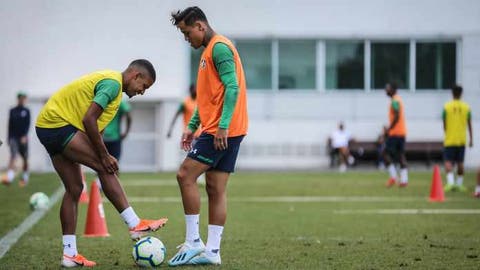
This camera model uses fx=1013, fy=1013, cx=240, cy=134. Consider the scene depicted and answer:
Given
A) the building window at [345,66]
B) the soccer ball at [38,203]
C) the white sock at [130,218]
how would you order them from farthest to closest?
the building window at [345,66], the soccer ball at [38,203], the white sock at [130,218]

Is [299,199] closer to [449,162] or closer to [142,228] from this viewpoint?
[449,162]

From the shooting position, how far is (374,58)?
35969 mm

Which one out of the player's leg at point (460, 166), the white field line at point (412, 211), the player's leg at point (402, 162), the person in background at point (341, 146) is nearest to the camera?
the white field line at point (412, 211)

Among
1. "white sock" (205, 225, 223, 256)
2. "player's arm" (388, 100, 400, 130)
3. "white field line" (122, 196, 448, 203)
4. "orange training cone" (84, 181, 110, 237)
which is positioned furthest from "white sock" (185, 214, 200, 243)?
"player's arm" (388, 100, 400, 130)

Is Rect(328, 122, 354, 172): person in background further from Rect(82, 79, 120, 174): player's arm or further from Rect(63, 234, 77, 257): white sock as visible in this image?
Rect(82, 79, 120, 174): player's arm

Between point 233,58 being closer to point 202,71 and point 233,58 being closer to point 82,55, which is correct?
point 202,71

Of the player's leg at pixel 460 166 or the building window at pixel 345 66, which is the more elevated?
the building window at pixel 345 66

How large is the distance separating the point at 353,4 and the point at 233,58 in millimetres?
27895

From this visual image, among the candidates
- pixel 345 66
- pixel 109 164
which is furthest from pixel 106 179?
pixel 345 66

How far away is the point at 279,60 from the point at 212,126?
1083 inches

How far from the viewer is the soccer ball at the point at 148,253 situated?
823cm

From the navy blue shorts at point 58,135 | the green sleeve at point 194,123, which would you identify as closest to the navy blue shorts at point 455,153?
the green sleeve at point 194,123

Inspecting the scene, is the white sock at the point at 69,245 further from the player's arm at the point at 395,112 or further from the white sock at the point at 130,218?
the player's arm at the point at 395,112

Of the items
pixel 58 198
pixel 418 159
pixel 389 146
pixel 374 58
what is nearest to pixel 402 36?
pixel 374 58
